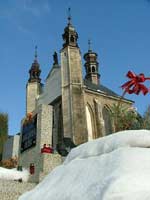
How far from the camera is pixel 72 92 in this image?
26.0 meters

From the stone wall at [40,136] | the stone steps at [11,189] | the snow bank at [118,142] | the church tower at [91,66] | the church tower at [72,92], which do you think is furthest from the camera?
the church tower at [91,66]

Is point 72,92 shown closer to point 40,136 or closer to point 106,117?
point 106,117

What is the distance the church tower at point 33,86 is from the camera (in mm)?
32531

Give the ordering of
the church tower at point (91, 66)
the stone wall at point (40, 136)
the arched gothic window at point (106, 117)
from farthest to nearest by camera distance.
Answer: the church tower at point (91, 66) → the arched gothic window at point (106, 117) → the stone wall at point (40, 136)

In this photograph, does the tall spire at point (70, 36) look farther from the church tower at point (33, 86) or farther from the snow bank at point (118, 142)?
the snow bank at point (118, 142)

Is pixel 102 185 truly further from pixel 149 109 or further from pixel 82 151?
pixel 149 109

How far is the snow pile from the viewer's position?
774 centimetres

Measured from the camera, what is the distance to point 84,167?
2.76 meters

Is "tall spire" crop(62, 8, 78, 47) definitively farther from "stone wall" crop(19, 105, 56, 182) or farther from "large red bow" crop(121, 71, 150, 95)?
"large red bow" crop(121, 71, 150, 95)

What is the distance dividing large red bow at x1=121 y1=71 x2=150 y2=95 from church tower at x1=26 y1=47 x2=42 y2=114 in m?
26.3

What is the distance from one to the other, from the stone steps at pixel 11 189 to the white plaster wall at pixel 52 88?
22.6 metres

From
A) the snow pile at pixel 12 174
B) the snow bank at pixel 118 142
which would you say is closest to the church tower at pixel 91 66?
the snow pile at pixel 12 174

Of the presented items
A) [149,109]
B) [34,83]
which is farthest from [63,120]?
[149,109]

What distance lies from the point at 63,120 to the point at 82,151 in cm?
2221
